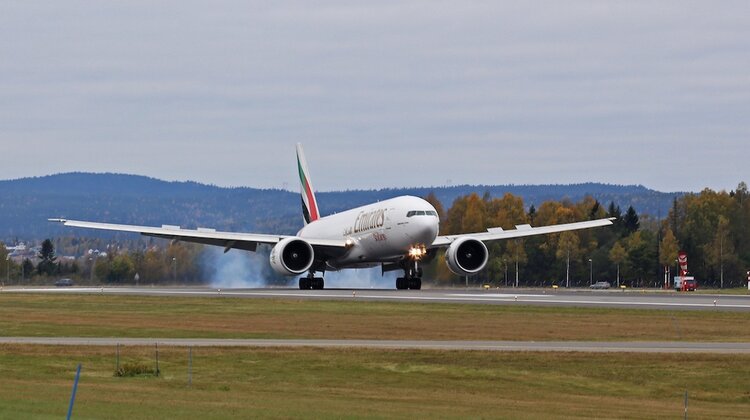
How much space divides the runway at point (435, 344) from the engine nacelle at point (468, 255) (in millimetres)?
42254

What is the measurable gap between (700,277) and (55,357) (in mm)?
115546

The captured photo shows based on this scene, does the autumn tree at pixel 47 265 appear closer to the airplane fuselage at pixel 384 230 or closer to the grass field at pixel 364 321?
the airplane fuselage at pixel 384 230

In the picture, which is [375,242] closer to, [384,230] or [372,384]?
[384,230]

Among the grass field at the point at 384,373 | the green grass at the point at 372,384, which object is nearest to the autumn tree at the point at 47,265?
the grass field at the point at 384,373

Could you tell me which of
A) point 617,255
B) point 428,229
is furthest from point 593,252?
point 428,229

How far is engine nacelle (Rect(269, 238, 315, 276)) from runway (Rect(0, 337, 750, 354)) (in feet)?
137

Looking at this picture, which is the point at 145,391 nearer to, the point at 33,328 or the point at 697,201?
the point at 33,328

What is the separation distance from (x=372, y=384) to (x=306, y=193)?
82.2 metres

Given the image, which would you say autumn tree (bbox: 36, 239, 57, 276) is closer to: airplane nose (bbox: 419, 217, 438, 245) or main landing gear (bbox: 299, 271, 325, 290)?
main landing gear (bbox: 299, 271, 325, 290)

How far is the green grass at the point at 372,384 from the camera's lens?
112 ft

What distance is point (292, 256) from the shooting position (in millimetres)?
95375

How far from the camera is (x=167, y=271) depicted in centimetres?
12675

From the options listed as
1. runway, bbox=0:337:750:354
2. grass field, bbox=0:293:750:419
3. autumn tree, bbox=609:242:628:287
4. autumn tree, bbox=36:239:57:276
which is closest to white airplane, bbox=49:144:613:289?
grass field, bbox=0:293:750:419

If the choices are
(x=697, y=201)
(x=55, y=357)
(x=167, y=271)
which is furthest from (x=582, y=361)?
(x=697, y=201)
